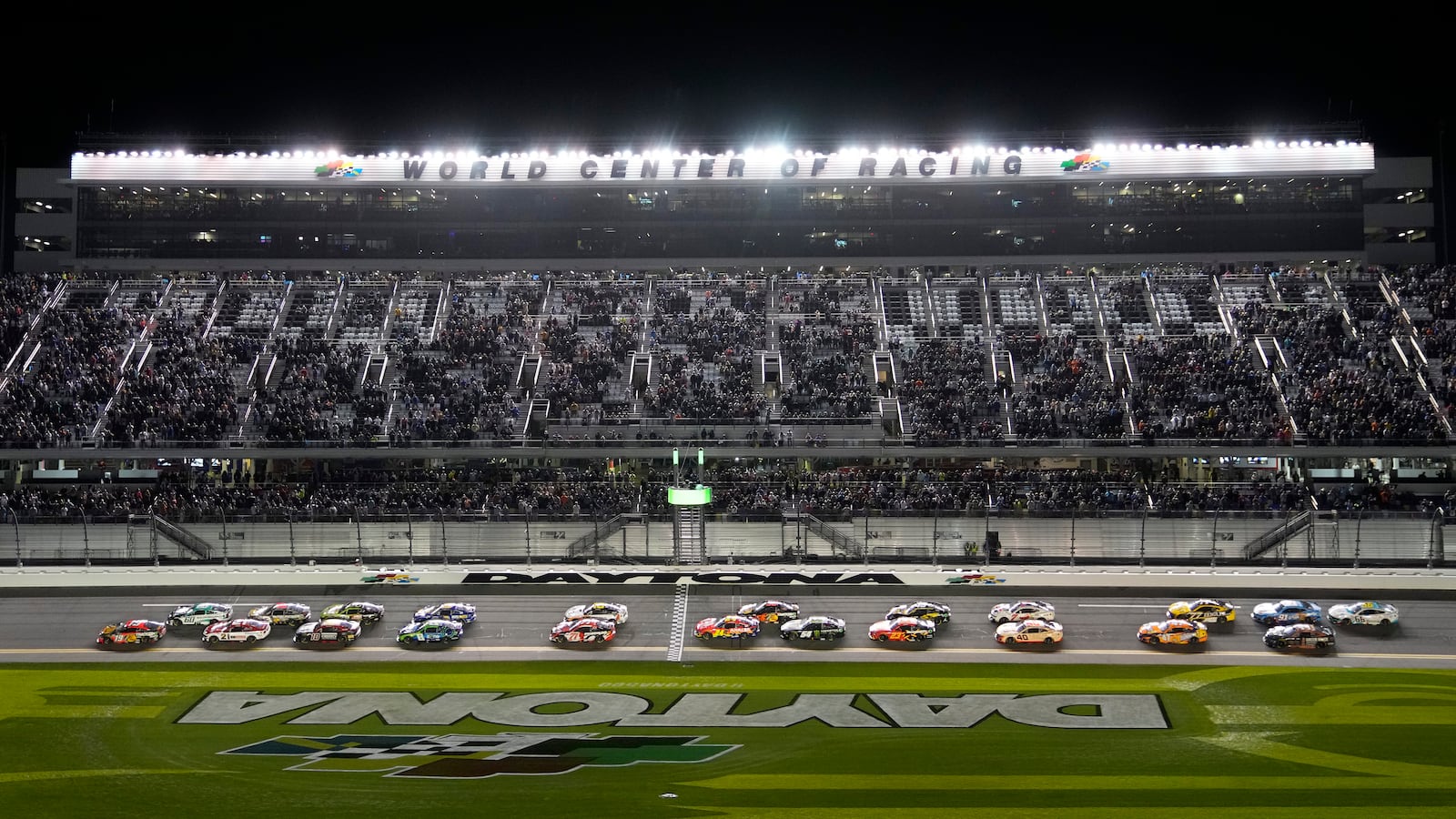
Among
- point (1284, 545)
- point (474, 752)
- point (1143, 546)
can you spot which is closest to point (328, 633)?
point (474, 752)

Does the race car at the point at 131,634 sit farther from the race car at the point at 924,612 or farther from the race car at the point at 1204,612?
the race car at the point at 1204,612

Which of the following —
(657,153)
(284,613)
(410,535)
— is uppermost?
(657,153)

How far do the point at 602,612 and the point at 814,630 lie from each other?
270 inches

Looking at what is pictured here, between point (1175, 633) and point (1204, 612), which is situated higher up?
point (1204, 612)

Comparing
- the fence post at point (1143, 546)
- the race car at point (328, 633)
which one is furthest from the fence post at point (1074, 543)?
the race car at point (328, 633)

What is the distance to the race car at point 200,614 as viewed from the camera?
39.4 metres

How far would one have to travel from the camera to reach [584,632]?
124 ft

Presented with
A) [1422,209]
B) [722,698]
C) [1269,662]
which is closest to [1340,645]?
[1269,662]

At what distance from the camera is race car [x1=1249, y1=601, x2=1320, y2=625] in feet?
124

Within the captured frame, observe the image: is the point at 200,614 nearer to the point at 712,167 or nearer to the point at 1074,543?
the point at 1074,543

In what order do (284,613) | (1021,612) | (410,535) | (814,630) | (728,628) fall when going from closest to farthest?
(814,630) → (728,628) → (1021,612) → (284,613) → (410,535)

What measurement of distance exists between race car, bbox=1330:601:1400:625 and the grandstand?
210 inches

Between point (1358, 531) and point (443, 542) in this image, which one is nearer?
point (1358, 531)

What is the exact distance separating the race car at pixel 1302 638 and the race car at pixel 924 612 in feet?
31.6
